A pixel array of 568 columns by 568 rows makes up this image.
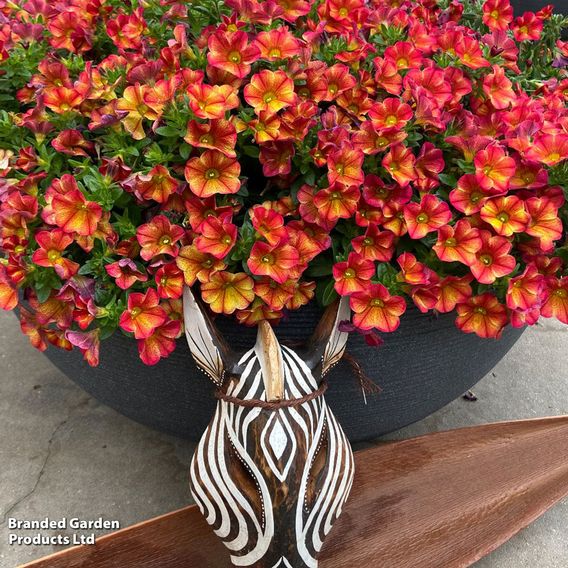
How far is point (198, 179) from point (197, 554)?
70cm

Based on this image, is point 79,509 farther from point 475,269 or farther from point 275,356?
point 475,269

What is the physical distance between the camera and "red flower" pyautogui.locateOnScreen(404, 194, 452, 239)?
109 cm

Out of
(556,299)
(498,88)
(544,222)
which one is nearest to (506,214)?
(544,222)

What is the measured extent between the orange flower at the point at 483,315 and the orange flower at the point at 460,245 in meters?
0.09

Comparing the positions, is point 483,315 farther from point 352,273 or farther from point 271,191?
point 271,191

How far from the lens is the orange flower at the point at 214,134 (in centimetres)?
108

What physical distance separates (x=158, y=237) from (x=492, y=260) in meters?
0.53

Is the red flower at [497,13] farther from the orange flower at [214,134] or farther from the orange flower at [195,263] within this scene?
the orange flower at [195,263]

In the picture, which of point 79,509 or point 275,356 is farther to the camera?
point 79,509

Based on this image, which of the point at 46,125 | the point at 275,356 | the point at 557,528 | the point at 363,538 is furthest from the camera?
the point at 557,528

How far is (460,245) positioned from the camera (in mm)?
1085

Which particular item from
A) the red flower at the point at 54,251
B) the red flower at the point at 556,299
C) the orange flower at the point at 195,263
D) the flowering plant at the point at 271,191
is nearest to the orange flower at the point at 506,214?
the flowering plant at the point at 271,191

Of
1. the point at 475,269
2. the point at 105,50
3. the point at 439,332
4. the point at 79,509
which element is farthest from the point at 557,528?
the point at 105,50

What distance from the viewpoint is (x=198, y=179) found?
43.0 inches
